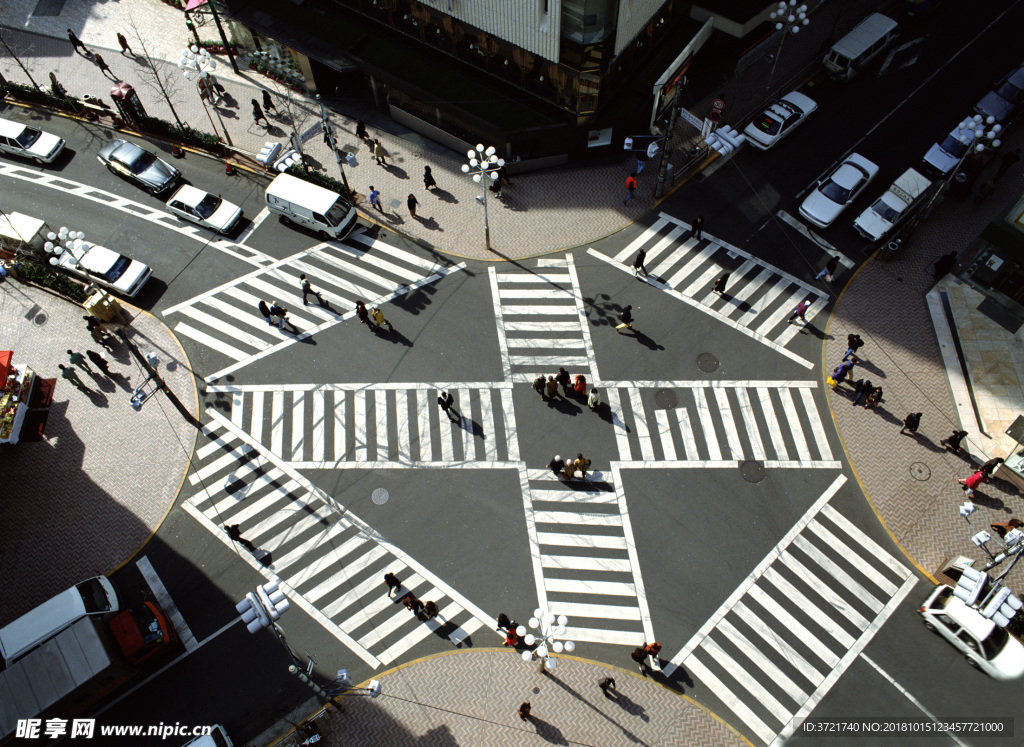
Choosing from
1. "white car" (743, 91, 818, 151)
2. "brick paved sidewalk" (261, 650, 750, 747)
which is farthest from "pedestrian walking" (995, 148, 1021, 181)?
"brick paved sidewalk" (261, 650, 750, 747)

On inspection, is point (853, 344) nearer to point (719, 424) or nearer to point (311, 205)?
point (719, 424)

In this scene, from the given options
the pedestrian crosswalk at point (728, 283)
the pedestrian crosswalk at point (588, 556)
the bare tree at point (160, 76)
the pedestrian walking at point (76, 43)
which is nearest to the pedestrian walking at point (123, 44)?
the bare tree at point (160, 76)

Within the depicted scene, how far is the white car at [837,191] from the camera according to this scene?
3534 cm

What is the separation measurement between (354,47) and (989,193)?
36288 mm

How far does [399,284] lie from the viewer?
3481cm

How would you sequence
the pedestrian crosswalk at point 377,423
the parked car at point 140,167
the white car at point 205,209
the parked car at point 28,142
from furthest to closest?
the parked car at point 28,142 < the parked car at point 140,167 < the white car at point 205,209 < the pedestrian crosswalk at point 377,423

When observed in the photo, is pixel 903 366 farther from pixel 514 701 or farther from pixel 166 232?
pixel 166 232

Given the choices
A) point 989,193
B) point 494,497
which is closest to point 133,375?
point 494,497

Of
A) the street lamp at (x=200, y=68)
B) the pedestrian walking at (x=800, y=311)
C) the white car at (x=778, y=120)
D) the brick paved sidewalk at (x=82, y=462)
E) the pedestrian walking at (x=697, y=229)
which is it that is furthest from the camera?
the white car at (x=778, y=120)

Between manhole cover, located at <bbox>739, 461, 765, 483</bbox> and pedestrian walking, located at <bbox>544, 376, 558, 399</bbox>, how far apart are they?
8768 millimetres

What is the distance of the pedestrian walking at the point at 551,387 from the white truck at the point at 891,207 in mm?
18493

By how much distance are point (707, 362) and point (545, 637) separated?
53.3 ft

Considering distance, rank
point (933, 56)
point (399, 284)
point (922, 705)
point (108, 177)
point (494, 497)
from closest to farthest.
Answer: point (922, 705), point (494, 497), point (399, 284), point (108, 177), point (933, 56)

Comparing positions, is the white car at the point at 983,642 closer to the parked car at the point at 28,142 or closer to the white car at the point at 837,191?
the white car at the point at 837,191
